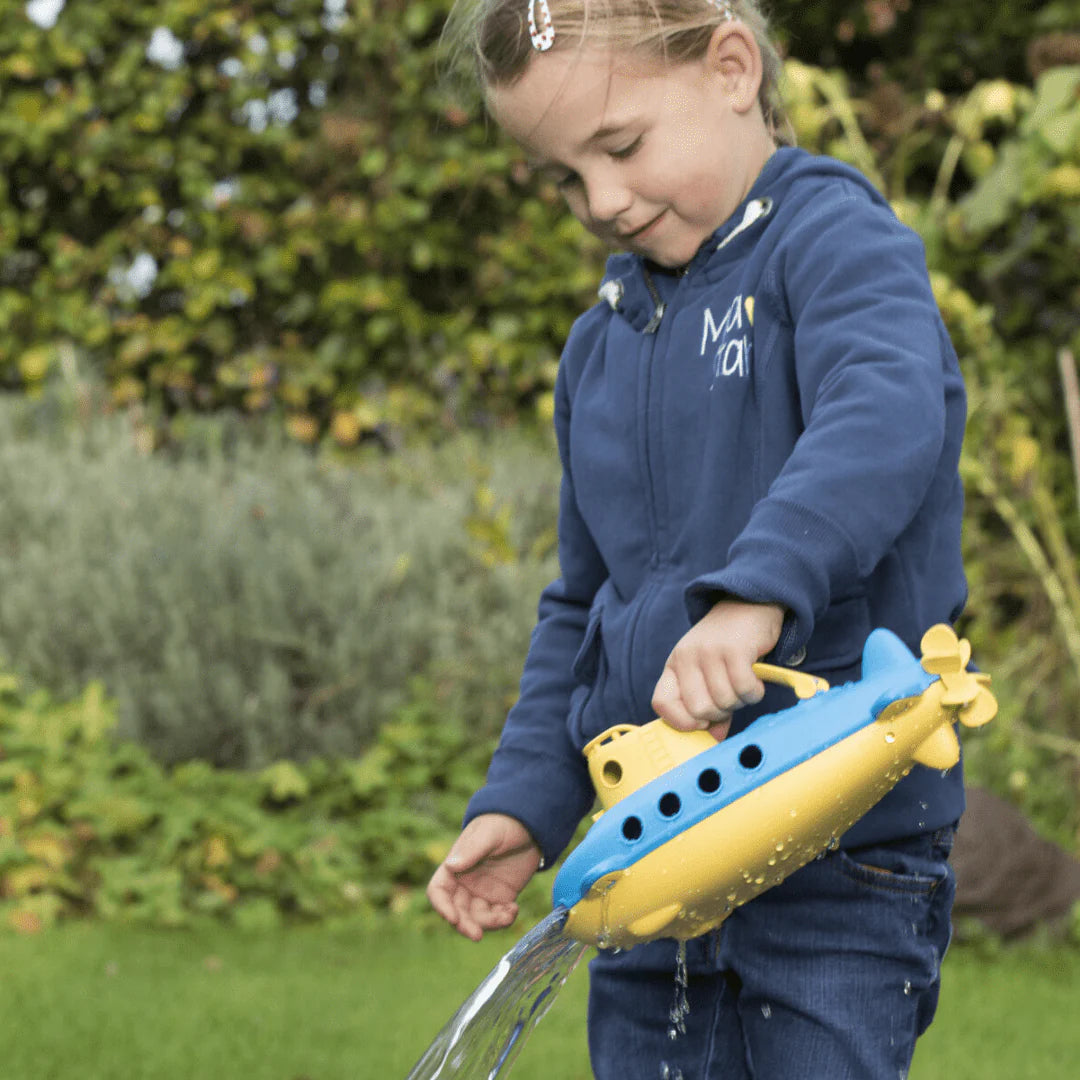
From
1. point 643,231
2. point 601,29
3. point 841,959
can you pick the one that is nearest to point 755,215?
point 643,231

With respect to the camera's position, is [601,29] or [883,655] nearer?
[883,655]

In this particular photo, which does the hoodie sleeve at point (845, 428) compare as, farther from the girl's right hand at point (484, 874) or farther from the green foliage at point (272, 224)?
the green foliage at point (272, 224)

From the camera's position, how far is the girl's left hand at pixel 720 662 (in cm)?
121

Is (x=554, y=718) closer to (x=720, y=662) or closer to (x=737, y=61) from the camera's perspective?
(x=720, y=662)

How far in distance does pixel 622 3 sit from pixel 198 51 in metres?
4.36

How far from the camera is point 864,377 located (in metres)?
1.30

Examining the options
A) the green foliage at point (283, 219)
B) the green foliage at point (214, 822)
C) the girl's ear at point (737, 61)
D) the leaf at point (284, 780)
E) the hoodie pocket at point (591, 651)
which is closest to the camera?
the girl's ear at point (737, 61)

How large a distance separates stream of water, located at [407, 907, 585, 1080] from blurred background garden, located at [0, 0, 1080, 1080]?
3.94ft

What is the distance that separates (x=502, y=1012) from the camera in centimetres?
153

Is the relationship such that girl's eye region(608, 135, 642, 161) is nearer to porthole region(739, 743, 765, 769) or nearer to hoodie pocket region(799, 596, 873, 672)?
hoodie pocket region(799, 596, 873, 672)

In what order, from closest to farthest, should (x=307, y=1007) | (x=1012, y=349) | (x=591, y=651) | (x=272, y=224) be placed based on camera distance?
(x=591, y=651) < (x=307, y=1007) < (x=1012, y=349) < (x=272, y=224)

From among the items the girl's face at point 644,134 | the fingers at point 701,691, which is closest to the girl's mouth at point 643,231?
the girl's face at point 644,134

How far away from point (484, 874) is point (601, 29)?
92cm

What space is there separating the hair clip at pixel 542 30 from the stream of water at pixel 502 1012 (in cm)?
84
